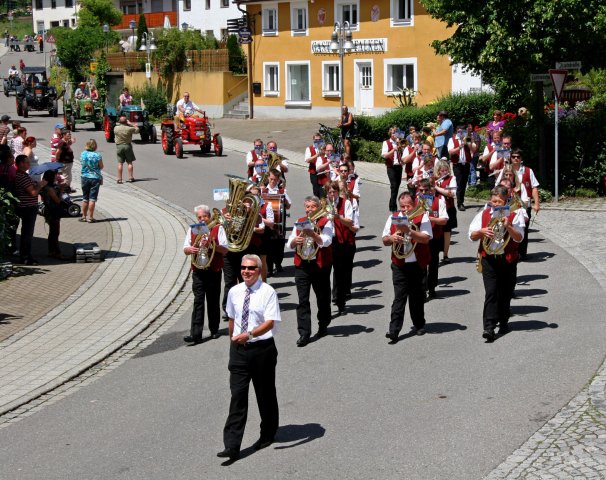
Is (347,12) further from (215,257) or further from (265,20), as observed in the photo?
(215,257)

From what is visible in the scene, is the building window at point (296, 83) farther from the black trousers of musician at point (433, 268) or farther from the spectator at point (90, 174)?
the black trousers of musician at point (433, 268)

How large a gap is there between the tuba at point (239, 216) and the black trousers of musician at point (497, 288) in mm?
2932

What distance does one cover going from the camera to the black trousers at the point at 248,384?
380 inches

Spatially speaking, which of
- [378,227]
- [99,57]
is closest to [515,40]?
[378,227]

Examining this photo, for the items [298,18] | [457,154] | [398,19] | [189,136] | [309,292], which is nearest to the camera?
[309,292]

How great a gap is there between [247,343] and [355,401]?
1798 millimetres

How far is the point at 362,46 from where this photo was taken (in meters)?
44.6

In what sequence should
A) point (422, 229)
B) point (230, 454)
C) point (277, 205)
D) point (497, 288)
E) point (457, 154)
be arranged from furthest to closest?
point (457, 154) → point (277, 205) → point (422, 229) → point (497, 288) → point (230, 454)

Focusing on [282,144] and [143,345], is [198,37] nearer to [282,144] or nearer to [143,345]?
[282,144]

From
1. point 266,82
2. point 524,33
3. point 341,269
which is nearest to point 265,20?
point 266,82

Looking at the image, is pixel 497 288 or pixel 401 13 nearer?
pixel 497 288

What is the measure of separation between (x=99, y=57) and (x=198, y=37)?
673 cm

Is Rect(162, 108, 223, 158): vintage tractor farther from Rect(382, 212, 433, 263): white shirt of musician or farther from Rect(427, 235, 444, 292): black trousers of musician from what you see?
Rect(382, 212, 433, 263): white shirt of musician

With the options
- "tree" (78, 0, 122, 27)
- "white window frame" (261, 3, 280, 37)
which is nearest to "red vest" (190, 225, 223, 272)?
"white window frame" (261, 3, 280, 37)
